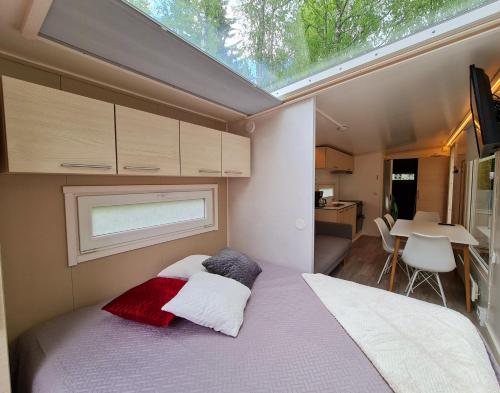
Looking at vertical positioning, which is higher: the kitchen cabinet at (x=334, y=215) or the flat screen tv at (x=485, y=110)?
the flat screen tv at (x=485, y=110)

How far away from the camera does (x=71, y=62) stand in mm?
1262

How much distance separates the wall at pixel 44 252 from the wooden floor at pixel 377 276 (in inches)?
120

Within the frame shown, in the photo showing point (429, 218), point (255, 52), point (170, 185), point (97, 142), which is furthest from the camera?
point (429, 218)

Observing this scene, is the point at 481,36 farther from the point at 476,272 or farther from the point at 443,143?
the point at 443,143

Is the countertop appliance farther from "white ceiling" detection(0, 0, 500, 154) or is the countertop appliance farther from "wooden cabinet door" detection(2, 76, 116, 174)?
"wooden cabinet door" detection(2, 76, 116, 174)

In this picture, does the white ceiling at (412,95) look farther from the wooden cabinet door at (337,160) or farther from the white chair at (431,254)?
the white chair at (431,254)

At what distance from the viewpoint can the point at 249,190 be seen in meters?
2.42

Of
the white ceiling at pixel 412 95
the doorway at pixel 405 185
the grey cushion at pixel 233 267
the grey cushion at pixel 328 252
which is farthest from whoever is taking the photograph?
the doorway at pixel 405 185

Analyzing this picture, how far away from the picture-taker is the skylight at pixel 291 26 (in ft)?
3.66

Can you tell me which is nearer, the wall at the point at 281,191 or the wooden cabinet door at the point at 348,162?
the wall at the point at 281,191

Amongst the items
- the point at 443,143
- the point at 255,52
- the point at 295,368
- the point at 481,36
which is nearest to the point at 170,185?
the point at 255,52

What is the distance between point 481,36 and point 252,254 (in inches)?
97.0

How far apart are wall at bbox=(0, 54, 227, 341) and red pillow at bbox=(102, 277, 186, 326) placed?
0.38m

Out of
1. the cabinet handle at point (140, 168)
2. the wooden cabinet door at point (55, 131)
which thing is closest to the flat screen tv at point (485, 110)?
the cabinet handle at point (140, 168)
